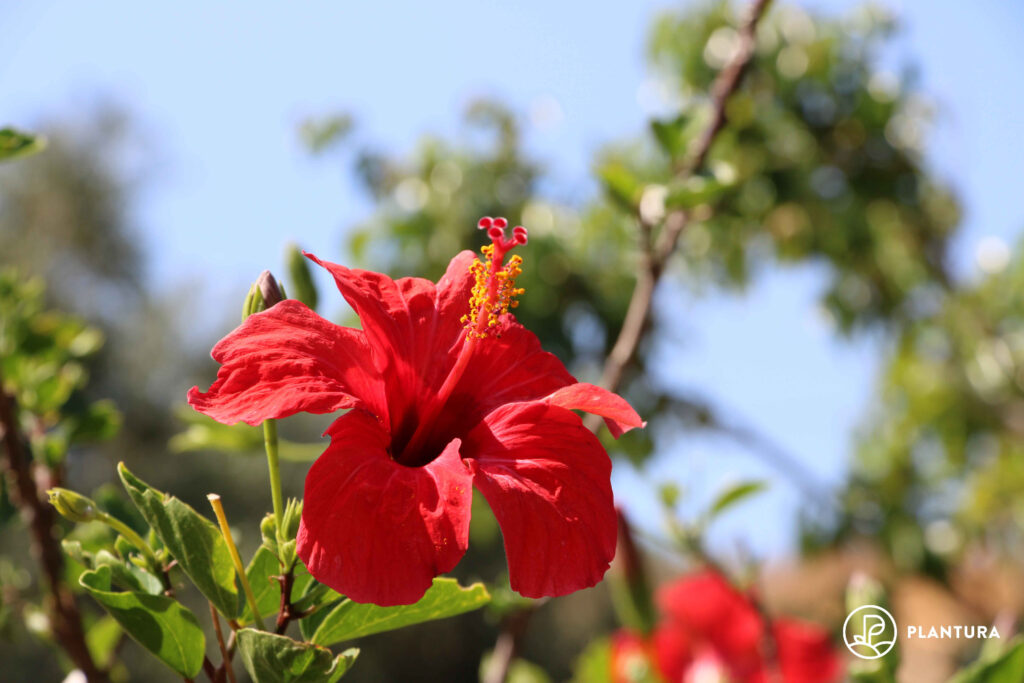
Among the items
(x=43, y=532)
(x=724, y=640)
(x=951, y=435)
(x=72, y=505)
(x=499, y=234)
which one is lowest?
(x=951, y=435)

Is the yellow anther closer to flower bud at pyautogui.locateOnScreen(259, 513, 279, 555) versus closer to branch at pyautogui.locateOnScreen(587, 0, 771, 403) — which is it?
flower bud at pyautogui.locateOnScreen(259, 513, 279, 555)

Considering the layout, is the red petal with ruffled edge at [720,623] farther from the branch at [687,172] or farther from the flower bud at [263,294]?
the flower bud at [263,294]

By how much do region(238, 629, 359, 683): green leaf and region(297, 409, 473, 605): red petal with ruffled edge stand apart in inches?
1.2

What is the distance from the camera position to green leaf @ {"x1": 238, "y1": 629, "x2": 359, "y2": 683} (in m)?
0.28

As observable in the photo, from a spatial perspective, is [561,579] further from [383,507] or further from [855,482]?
[855,482]

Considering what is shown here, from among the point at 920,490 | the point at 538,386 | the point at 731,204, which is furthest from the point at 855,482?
the point at 538,386

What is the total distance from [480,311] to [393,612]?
142 mm

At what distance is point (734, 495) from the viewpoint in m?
0.69

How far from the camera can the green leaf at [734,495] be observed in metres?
0.68

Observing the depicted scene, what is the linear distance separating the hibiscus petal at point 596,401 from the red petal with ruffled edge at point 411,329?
80 mm

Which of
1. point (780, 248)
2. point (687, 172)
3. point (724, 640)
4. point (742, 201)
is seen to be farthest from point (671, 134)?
point (780, 248)

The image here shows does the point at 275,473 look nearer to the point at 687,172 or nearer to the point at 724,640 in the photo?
the point at 687,172

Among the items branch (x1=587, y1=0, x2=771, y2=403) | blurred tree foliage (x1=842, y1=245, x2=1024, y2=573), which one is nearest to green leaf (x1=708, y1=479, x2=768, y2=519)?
branch (x1=587, y1=0, x2=771, y2=403)

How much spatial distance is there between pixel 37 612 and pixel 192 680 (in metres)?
0.31
